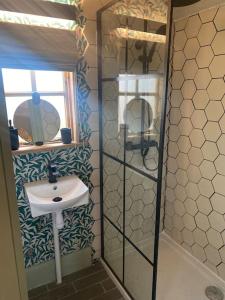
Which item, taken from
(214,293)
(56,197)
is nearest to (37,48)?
(56,197)

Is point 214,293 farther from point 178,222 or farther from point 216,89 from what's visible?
point 216,89

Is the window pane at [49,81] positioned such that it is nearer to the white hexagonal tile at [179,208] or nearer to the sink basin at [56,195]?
the sink basin at [56,195]

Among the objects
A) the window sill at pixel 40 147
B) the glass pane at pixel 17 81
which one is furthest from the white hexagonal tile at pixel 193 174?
the glass pane at pixel 17 81

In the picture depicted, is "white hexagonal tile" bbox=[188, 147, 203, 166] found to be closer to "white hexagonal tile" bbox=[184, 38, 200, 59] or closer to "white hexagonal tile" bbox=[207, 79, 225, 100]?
"white hexagonal tile" bbox=[207, 79, 225, 100]

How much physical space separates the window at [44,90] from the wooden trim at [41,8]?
402 millimetres

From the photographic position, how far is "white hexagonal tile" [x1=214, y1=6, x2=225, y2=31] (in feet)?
5.50

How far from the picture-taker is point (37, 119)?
6.11 feet

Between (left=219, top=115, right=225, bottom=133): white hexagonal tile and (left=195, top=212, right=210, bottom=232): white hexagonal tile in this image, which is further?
(left=195, top=212, right=210, bottom=232): white hexagonal tile

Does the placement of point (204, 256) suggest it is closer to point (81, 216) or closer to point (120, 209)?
point (120, 209)

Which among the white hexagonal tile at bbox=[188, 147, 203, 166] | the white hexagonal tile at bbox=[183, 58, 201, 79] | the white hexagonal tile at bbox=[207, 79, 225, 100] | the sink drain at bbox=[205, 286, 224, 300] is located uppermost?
the white hexagonal tile at bbox=[183, 58, 201, 79]

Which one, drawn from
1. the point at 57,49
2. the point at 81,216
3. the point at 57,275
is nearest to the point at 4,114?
the point at 57,49

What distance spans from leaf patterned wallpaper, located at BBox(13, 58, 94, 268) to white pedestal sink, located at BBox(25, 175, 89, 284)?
89 millimetres

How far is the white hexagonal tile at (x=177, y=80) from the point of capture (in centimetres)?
212

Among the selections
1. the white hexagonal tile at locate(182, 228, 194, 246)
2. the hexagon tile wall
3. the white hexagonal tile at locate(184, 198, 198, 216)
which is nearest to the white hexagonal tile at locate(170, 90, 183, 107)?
the hexagon tile wall
